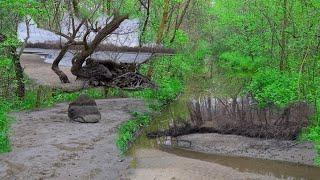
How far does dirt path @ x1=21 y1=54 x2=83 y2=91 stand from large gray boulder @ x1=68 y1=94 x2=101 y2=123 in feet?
20.8

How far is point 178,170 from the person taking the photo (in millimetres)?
13805

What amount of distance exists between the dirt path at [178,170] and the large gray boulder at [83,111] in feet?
11.6

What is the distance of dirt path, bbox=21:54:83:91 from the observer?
25.7 m

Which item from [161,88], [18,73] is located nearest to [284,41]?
[161,88]

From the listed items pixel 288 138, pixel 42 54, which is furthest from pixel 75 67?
pixel 42 54

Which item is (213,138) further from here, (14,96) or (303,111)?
(14,96)

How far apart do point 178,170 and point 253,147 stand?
397 centimetres

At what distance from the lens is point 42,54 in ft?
150

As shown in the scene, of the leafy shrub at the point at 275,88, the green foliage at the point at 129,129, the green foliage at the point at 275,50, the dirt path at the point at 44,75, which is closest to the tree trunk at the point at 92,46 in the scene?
the dirt path at the point at 44,75

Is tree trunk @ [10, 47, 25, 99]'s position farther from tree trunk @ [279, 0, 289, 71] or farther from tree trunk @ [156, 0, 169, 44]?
tree trunk @ [279, 0, 289, 71]

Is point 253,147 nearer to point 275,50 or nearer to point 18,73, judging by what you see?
point 18,73

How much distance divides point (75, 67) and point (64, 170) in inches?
533

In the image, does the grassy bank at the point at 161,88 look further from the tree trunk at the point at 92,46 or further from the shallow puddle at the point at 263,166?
the shallow puddle at the point at 263,166

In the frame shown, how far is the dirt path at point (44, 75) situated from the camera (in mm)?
25672
